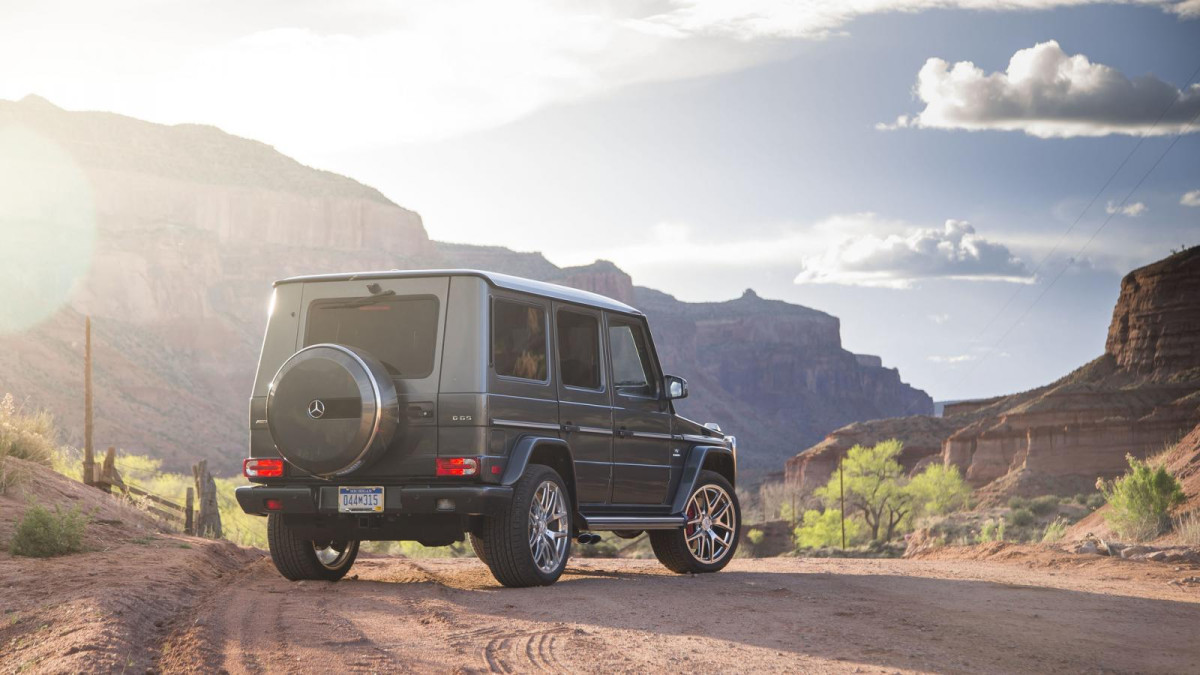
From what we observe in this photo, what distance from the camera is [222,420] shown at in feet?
306

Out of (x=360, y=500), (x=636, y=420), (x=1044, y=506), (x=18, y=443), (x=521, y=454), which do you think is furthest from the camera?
(x=1044, y=506)

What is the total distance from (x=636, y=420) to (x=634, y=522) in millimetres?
968

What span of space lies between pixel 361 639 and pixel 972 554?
11.3m

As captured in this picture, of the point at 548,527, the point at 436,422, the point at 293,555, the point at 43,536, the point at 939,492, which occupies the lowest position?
the point at 939,492

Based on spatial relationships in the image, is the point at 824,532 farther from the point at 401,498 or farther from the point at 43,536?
the point at 401,498

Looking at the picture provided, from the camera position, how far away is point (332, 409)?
27.7ft

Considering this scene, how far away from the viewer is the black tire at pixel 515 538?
28.4ft

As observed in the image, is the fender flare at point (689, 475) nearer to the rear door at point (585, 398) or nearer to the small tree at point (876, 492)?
the rear door at point (585, 398)

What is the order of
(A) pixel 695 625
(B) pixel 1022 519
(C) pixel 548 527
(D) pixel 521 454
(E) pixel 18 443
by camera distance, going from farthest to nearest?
(B) pixel 1022 519 → (E) pixel 18 443 → (C) pixel 548 527 → (D) pixel 521 454 → (A) pixel 695 625

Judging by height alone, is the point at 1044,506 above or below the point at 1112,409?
below

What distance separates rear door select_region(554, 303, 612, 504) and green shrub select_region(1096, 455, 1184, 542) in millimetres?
10732

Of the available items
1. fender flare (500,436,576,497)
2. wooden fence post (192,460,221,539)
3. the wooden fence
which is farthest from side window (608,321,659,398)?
wooden fence post (192,460,221,539)

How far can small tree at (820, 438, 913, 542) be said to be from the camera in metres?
65.1

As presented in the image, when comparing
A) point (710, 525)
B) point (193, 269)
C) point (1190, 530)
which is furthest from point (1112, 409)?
point (193, 269)
